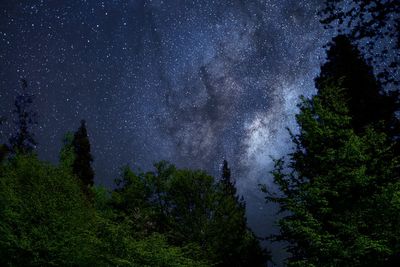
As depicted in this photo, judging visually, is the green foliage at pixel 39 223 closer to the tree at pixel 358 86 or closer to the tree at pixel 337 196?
the tree at pixel 337 196

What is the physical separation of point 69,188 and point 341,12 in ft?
53.6

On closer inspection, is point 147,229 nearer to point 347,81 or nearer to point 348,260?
point 347,81

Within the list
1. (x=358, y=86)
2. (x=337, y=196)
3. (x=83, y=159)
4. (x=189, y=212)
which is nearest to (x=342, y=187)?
(x=337, y=196)

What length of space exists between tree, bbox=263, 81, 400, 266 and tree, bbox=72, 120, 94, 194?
101 ft

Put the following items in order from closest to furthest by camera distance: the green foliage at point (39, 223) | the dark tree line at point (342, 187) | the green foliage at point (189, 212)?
the dark tree line at point (342, 187)
the green foliage at point (39, 223)
the green foliage at point (189, 212)

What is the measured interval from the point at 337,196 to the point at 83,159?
33228mm

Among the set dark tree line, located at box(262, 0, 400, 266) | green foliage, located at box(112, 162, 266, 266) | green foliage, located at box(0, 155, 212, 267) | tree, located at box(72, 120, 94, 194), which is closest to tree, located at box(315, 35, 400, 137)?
dark tree line, located at box(262, 0, 400, 266)

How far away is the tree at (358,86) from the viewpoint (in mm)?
18578

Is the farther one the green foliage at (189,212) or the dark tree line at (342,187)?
the green foliage at (189,212)

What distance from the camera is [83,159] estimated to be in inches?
1597

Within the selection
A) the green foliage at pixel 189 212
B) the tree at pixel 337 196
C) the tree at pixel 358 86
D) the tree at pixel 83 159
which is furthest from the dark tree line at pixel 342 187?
the tree at pixel 83 159

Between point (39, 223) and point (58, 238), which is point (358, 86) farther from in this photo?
point (39, 223)

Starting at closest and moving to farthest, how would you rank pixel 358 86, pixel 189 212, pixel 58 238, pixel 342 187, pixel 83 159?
pixel 342 187
pixel 58 238
pixel 358 86
pixel 189 212
pixel 83 159

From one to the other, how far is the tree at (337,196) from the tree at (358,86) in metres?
4.98
